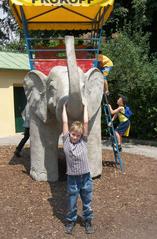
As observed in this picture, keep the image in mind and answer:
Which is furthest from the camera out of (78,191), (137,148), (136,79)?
(136,79)

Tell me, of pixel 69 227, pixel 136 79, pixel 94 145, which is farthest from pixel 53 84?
pixel 136 79

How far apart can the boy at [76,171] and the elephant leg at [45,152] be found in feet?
6.49

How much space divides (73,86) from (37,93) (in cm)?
226

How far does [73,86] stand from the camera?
5.62 meters

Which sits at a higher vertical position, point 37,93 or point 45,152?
point 37,93

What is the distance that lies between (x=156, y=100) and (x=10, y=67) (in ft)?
21.1

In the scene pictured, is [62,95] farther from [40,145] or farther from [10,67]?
[10,67]

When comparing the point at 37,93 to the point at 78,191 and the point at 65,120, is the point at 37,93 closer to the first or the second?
the point at 65,120

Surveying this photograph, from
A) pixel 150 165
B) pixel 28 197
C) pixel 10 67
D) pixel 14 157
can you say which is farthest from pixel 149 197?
pixel 10 67

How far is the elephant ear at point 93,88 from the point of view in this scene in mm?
7520

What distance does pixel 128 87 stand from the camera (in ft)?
54.7

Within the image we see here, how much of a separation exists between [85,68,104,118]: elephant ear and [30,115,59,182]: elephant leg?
2.79 feet

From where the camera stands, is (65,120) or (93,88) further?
(93,88)

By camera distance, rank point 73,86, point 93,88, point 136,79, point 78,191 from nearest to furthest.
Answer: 1. point 73,86
2. point 78,191
3. point 93,88
4. point 136,79
